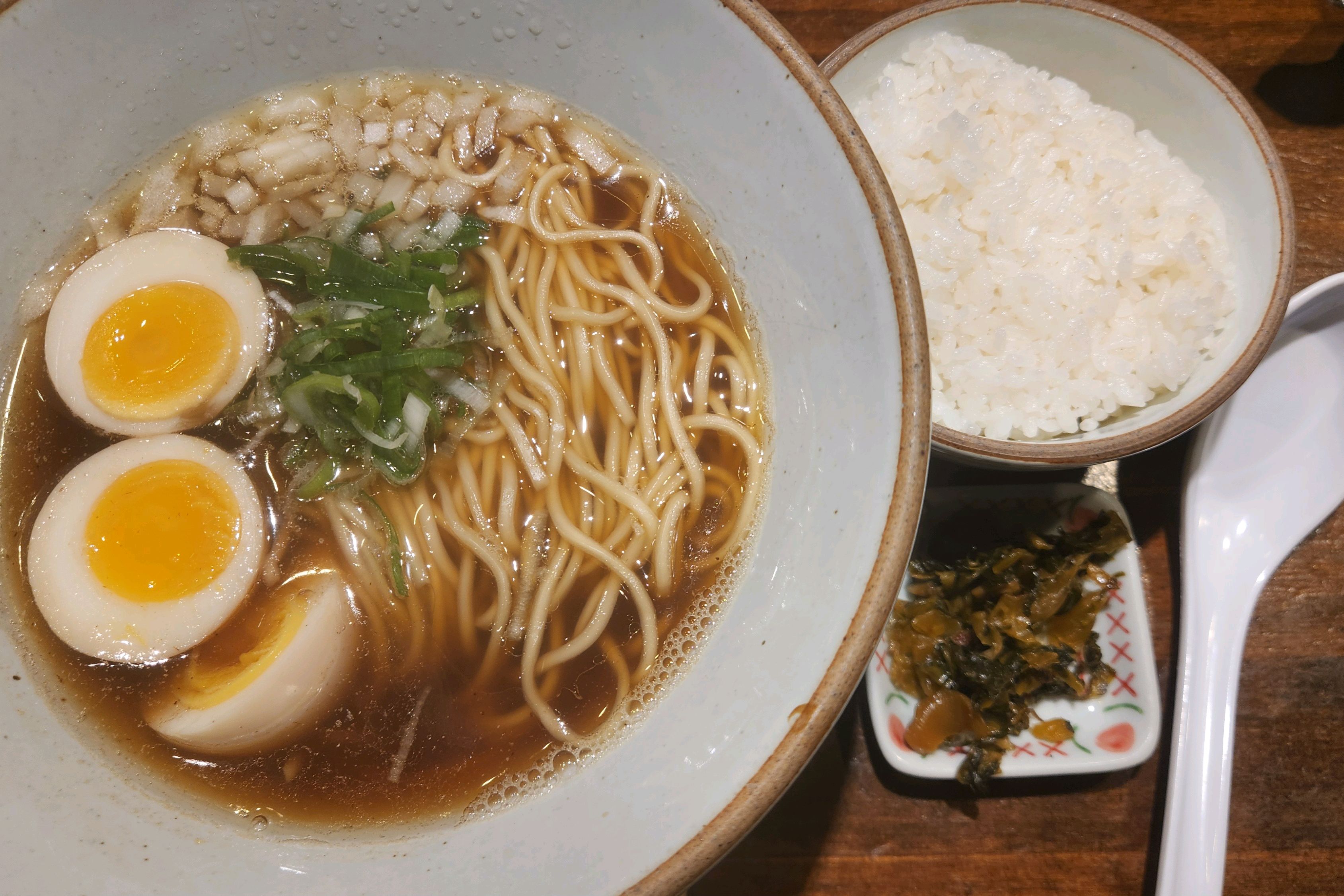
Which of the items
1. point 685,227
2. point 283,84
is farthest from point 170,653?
point 685,227

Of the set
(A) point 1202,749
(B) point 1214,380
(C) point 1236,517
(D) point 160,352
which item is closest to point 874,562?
(B) point 1214,380

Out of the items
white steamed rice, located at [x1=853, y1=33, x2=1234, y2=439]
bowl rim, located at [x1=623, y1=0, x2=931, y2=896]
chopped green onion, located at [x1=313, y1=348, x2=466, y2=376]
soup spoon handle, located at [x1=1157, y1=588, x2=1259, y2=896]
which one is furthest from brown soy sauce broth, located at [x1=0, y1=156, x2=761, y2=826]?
soup spoon handle, located at [x1=1157, y1=588, x2=1259, y2=896]

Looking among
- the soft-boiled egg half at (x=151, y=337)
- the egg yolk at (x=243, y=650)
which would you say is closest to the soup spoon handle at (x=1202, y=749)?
the egg yolk at (x=243, y=650)

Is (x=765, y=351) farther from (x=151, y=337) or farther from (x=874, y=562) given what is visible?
(x=151, y=337)

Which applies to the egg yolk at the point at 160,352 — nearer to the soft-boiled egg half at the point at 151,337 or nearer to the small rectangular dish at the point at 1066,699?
the soft-boiled egg half at the point at 151,337

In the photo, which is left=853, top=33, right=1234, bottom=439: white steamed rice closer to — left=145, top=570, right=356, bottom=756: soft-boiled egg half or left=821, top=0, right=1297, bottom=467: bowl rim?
left=821, top=0, right=1297, bottom=467: bowl rim

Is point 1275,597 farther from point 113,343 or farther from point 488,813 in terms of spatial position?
point 113,343

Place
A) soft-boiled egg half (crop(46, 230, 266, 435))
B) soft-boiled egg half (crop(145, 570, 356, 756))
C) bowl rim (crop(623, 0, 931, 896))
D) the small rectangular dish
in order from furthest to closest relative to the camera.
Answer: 1. the small rectangular dish
2. soft-boiled egg half (crop(46, 230, 266, 435))
3. soft-boiled egg half (crop(145, 570, 356, 756))
4. bowl rim (crop(623, 0, 931, 896))
